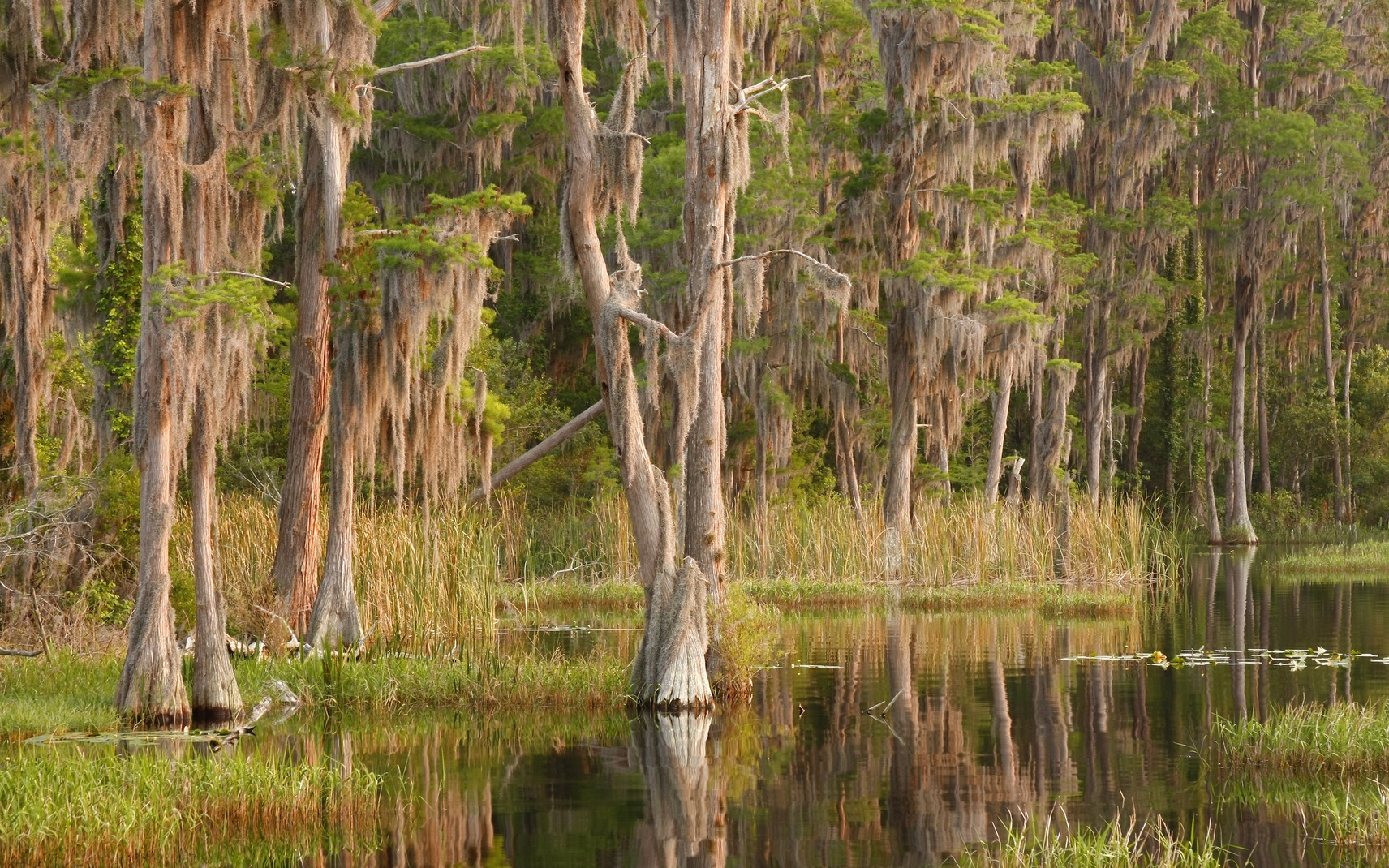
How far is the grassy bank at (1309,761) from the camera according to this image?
997 centimetres

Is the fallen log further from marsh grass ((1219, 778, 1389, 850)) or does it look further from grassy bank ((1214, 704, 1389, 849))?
marsh grass ((1219, 778, 1389, 850))

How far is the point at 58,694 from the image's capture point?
13445 millimetres

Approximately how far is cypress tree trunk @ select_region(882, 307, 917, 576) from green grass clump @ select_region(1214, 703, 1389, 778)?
17.2 metres

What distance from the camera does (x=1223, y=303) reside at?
45688mm

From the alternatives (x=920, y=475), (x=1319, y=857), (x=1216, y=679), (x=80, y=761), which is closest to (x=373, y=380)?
(x=80, y=761)

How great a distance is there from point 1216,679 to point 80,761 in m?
11.2

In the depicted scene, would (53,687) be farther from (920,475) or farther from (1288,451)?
(1288,451)

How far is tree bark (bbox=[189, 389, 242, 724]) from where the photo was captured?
507 inches

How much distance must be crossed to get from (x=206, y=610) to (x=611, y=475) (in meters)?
17.1

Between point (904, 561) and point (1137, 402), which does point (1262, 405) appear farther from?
point (904, 561)

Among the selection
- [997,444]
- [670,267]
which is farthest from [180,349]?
[997,444]

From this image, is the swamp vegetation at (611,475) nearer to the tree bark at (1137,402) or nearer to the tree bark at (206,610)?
the tree bark at (206,610)

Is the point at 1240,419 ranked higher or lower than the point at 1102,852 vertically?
higher

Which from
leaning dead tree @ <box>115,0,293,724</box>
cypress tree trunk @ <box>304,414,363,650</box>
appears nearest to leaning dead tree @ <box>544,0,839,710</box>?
leaning dead tree @ <box>115,0,293,724</box>
